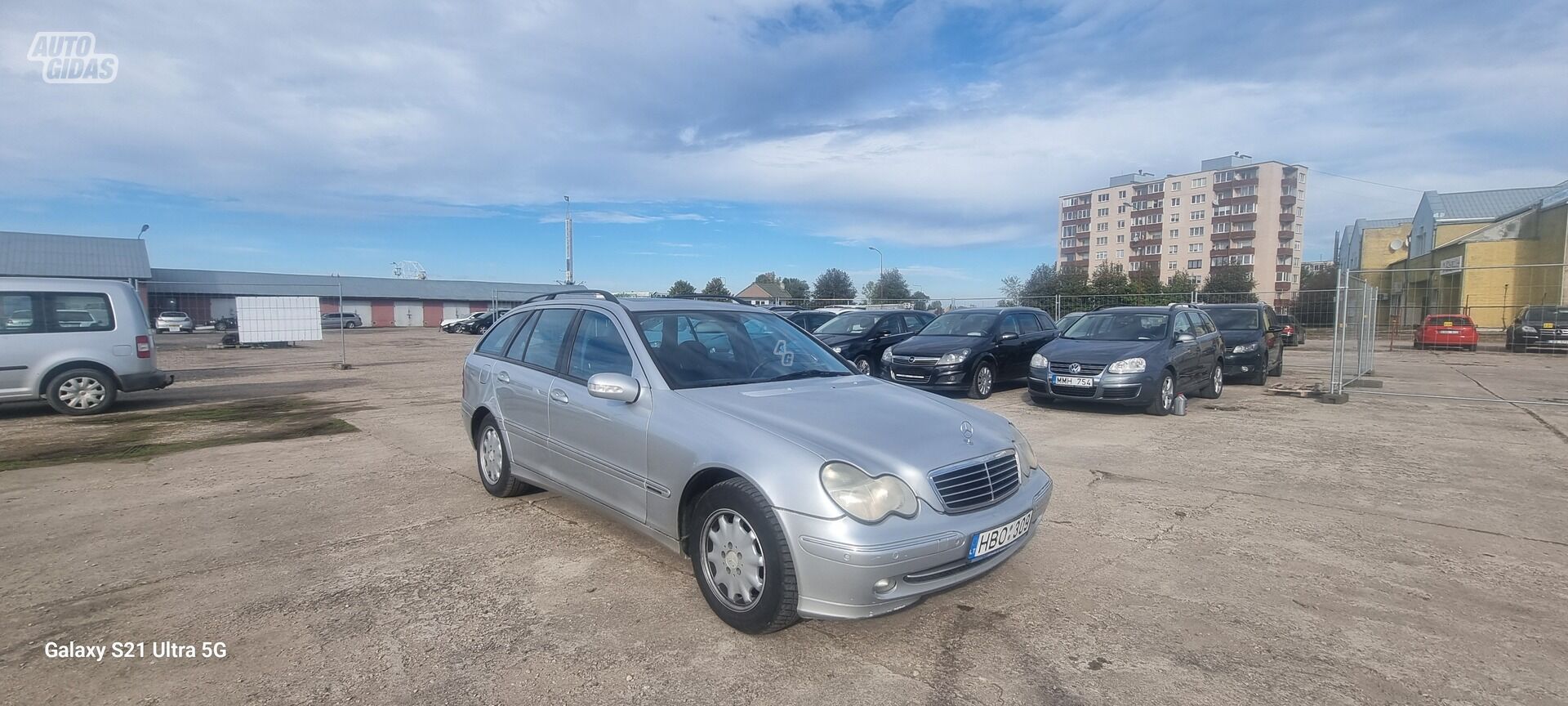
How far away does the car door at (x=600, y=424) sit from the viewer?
12.2 ft

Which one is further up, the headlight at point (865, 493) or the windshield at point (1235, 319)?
the windshield at point (1235, 319)

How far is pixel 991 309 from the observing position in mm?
12125

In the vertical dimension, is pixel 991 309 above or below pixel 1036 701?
above

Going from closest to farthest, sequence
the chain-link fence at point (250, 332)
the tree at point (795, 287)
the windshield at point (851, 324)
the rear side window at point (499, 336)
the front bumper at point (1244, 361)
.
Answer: the rear side window at point (499, 336), the front bumper at point (1244, 361), the windshield at point (851, 324), the chain-link fence at point (250, 332), the tree at point (795, 287)

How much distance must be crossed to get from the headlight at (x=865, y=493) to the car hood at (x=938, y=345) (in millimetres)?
8133

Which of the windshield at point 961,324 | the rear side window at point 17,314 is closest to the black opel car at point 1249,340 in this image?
the windshield at point 961,324

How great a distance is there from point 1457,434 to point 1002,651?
319 inches

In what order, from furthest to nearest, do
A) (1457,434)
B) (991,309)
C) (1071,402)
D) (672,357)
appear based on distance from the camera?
(991,309) < (1071,402) < (1457,434) < (672,357)

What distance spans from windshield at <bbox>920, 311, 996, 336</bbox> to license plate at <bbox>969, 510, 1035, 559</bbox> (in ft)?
27.8

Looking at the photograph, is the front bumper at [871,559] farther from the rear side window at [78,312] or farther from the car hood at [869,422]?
the rear side window at [78,312]

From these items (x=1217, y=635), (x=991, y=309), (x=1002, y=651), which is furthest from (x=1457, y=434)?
(x=1002, y=651)

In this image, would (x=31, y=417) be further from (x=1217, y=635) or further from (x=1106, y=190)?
(x=1106, y=190)

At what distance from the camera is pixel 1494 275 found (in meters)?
27.2

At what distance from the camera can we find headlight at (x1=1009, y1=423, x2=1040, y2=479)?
358cm
